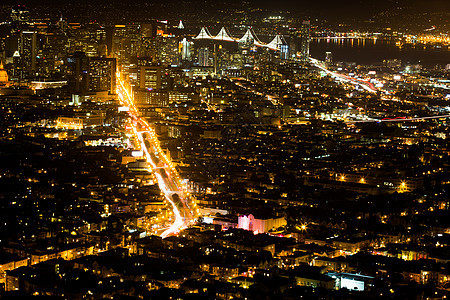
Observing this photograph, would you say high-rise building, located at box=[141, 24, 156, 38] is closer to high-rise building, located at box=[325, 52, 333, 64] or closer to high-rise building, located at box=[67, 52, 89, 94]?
high-rise building, located at box=[67, 52, 89, 94]

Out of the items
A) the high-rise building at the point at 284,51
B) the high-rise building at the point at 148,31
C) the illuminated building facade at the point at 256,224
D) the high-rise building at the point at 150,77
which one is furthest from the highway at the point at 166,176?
the high-rise building at the point at 284,51

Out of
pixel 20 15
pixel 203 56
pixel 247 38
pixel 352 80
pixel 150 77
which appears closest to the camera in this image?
pixel 150 77

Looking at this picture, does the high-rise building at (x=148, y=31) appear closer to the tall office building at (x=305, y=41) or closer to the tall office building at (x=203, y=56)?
the tall office building at (x=203, y=56)

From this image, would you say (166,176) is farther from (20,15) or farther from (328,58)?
(328,58)

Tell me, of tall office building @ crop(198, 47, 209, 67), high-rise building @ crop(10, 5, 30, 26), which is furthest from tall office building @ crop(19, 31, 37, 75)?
tall office building @ crop(198, 47, 209, 67)

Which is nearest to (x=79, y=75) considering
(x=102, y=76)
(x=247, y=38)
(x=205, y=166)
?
(x=102, y=76)

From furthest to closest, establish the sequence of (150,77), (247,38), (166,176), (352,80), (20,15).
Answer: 1. (247,38)
2. (20,15)
3. (352,80)
4. (150,77)
5. (166,176)

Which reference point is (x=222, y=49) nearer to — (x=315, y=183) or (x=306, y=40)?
(x=306, y=40)
